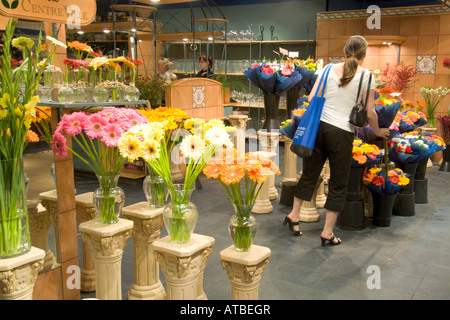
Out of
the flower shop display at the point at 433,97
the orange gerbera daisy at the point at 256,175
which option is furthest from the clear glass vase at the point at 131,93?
the flower shop display at the point at 433,97

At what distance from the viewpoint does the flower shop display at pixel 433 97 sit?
718 cm

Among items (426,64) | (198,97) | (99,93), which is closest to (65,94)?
(99,93)

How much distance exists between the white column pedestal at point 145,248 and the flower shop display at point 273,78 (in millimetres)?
2422

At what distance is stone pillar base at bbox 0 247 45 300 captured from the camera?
69.5 inches

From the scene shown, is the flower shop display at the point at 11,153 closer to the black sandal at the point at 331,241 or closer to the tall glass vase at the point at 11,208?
the tall glass vase at the point at 11,208

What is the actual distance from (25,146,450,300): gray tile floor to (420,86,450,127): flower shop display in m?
2.84

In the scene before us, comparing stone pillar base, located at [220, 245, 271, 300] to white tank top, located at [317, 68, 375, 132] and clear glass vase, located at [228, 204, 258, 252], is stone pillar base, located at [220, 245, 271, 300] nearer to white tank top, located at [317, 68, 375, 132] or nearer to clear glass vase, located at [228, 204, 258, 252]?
clear glass vase, located at [228, 204, 258, 252]

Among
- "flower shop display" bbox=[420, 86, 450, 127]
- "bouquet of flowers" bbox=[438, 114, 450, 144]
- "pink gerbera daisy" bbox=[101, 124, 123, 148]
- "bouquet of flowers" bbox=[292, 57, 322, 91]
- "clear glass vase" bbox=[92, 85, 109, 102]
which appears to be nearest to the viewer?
"pink gerbera daisy" bbox=[101, 124, 123, 148]

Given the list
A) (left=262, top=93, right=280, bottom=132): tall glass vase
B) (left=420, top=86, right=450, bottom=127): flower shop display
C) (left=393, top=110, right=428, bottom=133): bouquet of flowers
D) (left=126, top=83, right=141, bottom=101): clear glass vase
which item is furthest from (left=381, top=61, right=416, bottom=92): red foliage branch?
(left=126, top=83, right=141, bottom=101): clear glass vase

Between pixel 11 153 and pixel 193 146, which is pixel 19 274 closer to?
pixel 11 153

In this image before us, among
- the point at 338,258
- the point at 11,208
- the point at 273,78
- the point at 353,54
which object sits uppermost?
the point at 353,54

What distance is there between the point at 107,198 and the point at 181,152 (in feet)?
1.75

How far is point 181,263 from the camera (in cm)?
202

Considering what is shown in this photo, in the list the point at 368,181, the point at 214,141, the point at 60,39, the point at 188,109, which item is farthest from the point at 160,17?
the point at 214,141
